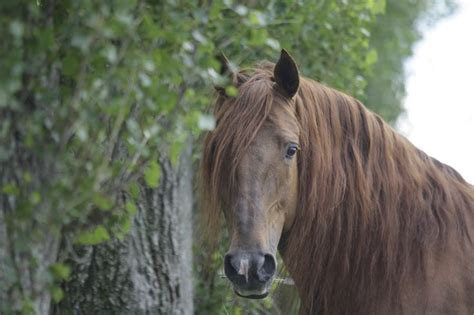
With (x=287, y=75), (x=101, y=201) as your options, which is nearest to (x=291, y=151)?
(x=287, y=75)

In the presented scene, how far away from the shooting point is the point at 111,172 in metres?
3.23

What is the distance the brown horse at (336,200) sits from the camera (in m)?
4.27

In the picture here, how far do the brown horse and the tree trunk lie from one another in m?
0.37

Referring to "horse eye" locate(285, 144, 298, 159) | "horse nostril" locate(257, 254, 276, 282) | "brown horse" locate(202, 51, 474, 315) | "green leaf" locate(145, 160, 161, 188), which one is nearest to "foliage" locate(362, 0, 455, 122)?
"brown horse" locate(202, 51, 474, 315)

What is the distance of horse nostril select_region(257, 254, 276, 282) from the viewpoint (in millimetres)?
4027

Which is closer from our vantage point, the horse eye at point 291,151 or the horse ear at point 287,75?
the horse eye at point 291,151

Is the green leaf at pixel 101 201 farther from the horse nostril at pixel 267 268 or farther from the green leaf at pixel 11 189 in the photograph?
the horse nostril at pixel 267 268

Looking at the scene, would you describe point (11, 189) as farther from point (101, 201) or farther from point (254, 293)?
point (254, 293)

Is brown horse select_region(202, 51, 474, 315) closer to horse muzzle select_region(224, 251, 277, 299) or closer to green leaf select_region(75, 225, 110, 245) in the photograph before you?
horse muzzle select_region(224, 251, 277, 299)

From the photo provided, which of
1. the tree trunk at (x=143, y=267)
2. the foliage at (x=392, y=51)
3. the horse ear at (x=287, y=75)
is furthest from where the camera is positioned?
the foliage at (x=392, y=51)

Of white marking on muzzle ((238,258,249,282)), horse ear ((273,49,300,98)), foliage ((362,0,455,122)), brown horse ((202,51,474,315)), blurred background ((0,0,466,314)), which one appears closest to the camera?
blurred background ((0,0,466,314))

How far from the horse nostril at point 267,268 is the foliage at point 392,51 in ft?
49.1

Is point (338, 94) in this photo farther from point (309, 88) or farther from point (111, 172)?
point (111, 172)

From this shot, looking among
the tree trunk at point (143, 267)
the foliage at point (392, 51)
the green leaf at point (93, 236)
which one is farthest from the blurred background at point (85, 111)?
the foliage at point (392, 51)
